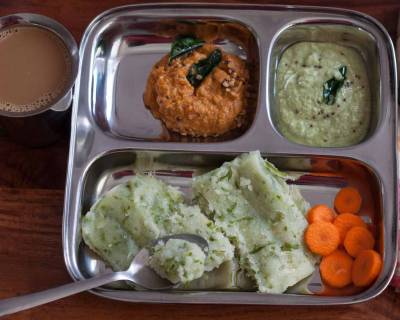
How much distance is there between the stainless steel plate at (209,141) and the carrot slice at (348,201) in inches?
2.5

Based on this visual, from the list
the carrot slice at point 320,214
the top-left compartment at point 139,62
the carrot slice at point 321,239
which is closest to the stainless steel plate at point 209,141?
the top-left compartment at point 139,62

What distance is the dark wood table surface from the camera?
8.53 ft

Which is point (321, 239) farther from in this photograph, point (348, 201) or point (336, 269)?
point (348, 201)

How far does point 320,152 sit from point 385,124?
13.7 inches

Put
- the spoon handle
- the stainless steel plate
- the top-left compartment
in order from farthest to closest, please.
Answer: the top-left compartment → the stainless steel plate → the spoon handle

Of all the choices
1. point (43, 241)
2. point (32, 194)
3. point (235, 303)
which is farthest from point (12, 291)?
point (235, 303)

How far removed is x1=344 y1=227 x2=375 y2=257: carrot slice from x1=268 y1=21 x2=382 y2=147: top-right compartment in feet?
1.41

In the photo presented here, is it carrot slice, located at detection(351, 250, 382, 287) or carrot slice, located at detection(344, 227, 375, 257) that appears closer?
carrot slice, located at detection(351, 250, 382, 287)

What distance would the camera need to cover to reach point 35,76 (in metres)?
2.74

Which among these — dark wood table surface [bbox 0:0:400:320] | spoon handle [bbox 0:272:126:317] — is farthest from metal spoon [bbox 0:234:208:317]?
dark wood table surface [bbox 0:0:400:320]

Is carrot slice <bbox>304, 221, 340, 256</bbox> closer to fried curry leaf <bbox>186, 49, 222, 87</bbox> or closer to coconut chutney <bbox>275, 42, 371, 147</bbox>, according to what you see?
coconut chutney <bbox>275, 42, 371, 147</bbox>

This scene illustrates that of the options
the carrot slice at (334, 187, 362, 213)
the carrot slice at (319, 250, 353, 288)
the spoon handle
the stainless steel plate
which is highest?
the stainless steel plate

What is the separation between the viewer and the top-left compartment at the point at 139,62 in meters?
2.98

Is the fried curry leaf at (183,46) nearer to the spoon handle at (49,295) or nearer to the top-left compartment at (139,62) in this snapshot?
the top-left compartment at (139,62)
